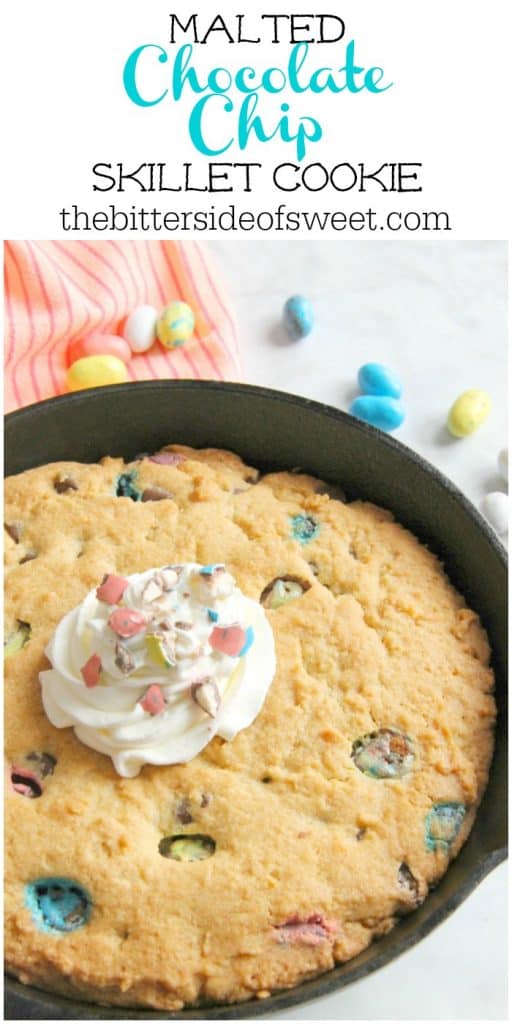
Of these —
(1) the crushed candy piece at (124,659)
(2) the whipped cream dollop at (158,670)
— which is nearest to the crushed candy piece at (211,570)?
(2) the whipped cream dollop at (158,670)

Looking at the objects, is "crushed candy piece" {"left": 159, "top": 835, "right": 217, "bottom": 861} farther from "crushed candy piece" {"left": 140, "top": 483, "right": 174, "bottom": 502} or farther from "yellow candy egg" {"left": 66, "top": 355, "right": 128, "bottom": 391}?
"yellow candy egg" {"left": 66, "top": 355, "right": 128, "bottom": 391}

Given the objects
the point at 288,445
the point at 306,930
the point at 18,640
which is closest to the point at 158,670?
the point at 18,640

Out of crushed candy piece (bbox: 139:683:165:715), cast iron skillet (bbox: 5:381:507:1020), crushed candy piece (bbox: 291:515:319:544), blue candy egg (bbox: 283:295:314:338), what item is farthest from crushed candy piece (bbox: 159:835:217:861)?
blue candy egg (bbox: 283:295:314:338)

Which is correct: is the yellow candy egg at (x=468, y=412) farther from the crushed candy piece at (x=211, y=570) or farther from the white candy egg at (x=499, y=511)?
the crushed candy piece at (x=211, y=570)

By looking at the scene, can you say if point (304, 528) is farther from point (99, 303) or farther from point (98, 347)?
point (99, 303)

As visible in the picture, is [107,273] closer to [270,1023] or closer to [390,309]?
[390,309]

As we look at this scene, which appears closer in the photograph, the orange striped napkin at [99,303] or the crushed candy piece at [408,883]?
the crushed candy piece at [408,883]

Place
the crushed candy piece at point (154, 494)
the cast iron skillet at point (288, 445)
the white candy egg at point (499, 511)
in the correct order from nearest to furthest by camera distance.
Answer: the cast iron skillet at point (288, 445), the crushed candy piece at point (154, 494), the white candy egg at point (499, 511)
